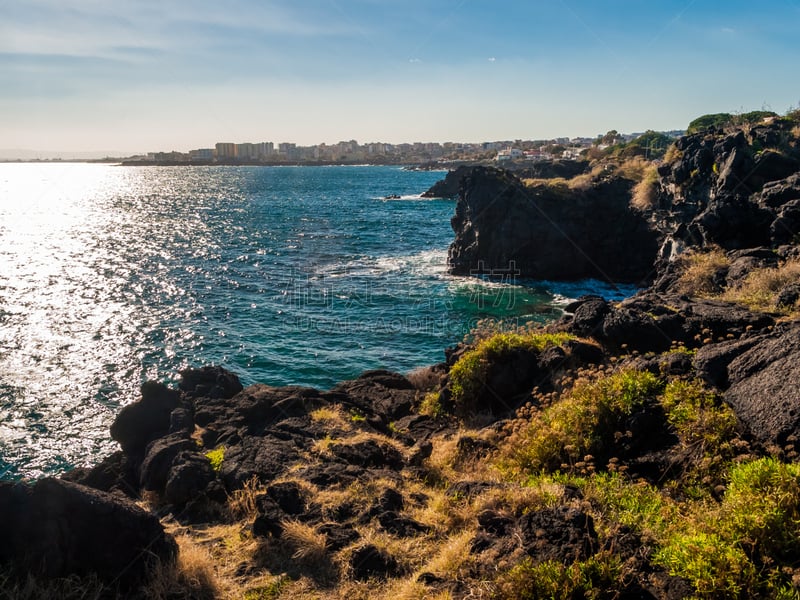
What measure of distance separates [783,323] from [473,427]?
8.29 meters

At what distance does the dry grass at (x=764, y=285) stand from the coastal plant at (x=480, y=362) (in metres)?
7.01

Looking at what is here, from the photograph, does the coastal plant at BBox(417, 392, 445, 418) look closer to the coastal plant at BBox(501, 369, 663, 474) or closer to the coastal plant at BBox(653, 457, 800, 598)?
the coastal plant at BBox(501, 369, 663, 474)

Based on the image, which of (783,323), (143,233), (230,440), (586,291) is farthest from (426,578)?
(143,233)

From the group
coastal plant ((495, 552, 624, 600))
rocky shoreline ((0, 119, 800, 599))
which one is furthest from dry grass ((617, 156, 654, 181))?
coastal plant ((495, 552, 624, 600))

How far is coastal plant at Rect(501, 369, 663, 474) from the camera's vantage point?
1021 centimetres

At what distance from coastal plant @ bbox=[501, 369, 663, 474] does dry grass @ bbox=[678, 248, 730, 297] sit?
1290cm

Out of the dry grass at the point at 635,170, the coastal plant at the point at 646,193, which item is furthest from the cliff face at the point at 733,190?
the dry grass at the point at 635,170

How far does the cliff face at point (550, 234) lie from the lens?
1768 inches

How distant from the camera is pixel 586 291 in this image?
3981cm

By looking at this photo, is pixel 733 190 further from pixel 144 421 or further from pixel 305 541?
pixel 144 421

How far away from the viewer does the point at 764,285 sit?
59.8 ft

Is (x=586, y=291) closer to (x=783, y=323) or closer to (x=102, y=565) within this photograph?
(x=783, y=323)

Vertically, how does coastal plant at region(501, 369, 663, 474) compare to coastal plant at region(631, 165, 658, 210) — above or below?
below

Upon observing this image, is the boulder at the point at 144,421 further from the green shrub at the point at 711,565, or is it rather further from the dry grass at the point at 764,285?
the dry grass at the point at 764,285
